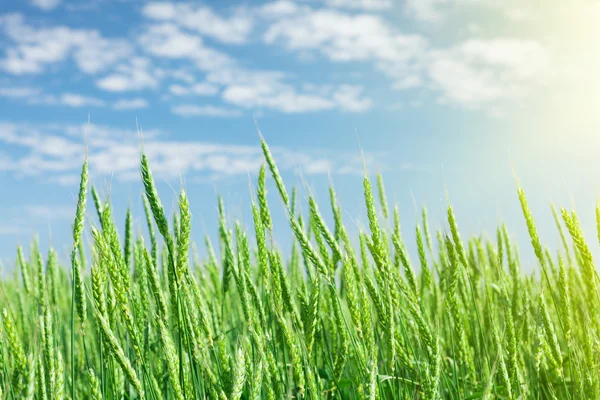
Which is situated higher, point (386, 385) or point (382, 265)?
point (382, 265)

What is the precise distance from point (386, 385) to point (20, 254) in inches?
94.1

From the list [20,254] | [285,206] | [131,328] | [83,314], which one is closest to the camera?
[131,328]

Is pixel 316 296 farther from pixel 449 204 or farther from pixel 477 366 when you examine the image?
pixel 477 366

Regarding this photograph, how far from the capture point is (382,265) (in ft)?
6.01

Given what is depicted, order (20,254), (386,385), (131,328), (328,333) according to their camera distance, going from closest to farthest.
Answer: (131,328), (386,385), (328,333), (20,254)

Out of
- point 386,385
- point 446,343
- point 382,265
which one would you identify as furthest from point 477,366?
point 382,265

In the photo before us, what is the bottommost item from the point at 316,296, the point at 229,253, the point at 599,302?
the point at 599,302

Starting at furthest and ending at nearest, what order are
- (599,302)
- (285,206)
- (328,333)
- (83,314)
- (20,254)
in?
(20,254) < (328,333) < (599,302) < (285,206) < (83,314)

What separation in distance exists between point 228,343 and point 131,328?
5.61ft

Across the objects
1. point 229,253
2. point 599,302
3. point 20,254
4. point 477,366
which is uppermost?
point 20,254

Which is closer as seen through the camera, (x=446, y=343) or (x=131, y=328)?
(x=131, y=328)

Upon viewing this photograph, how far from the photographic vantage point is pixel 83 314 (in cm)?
175

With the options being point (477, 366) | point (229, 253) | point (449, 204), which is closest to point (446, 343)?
point (477, 366)

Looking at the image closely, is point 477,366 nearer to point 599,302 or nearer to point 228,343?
point 599,302
